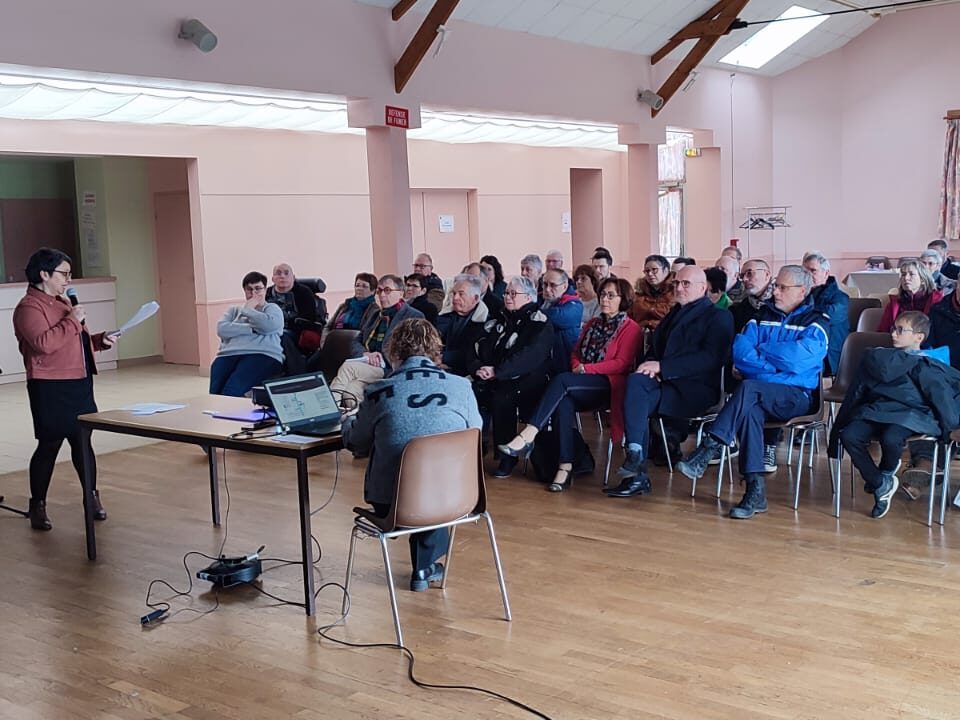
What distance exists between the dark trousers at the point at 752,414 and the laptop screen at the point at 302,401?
2018 mm

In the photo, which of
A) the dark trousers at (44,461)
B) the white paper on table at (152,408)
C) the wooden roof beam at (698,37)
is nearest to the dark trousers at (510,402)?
the white paper on table at (152,408)

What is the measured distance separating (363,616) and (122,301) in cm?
915

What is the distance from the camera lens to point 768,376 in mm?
5543

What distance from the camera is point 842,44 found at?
46.3 ft

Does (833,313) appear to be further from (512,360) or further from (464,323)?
(464,323)

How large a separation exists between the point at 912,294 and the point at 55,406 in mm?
5132

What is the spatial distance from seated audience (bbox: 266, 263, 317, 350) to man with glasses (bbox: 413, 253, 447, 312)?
90cm

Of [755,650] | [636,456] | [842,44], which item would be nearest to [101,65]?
[636,456]

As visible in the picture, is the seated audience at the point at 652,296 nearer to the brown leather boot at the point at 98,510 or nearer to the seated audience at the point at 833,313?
the seated audience at the point at 833,313

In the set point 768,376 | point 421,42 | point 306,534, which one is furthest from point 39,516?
point 421,42

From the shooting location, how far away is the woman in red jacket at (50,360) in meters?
5.39

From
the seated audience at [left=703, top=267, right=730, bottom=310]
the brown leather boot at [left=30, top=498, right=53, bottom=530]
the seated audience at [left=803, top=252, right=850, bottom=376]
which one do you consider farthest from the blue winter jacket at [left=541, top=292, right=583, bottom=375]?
the brown leather boot at [left=30, top=498, right=53, bottom=530]

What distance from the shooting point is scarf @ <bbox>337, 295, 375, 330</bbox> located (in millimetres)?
7859

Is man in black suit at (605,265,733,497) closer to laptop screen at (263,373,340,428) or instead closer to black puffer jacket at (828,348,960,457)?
black puffer jacket at (828,348,960,457)
